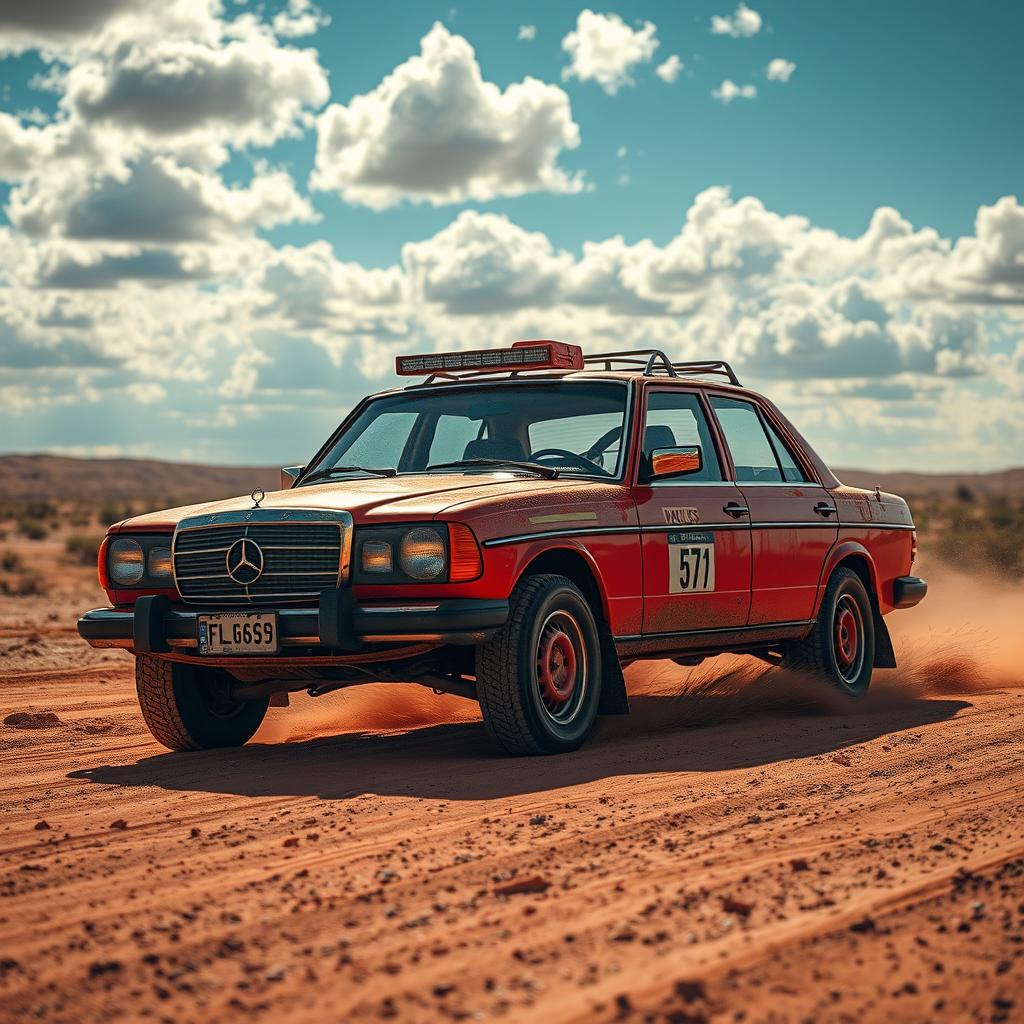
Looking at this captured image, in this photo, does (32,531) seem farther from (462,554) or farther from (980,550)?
(462,554)

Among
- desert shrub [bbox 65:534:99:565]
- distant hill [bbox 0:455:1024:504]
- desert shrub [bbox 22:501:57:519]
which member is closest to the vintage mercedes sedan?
desert shrub [bbox 65:534:99:565]

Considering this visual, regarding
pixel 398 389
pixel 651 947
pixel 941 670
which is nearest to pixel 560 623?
pixel 398 389

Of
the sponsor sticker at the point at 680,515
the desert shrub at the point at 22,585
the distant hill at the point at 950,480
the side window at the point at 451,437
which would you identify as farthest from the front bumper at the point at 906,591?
the distant hill at the point at 950,480

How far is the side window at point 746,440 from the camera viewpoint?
339 inches

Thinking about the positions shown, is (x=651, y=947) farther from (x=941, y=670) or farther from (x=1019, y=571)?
(x=1019, y=571)

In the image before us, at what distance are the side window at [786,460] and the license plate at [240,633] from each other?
12.1 feet

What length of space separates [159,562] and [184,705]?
0.77m

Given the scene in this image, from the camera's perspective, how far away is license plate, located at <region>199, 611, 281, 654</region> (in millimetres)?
6629

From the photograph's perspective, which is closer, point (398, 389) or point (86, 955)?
point (86, 955)

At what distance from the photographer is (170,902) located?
13.8 ft

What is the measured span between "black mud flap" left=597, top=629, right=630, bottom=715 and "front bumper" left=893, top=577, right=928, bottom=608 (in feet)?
10.8

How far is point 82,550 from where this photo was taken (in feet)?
114

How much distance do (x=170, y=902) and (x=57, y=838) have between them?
1153 millimetres

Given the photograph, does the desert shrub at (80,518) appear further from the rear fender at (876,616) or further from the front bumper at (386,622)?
the front bumper at (386,622)
